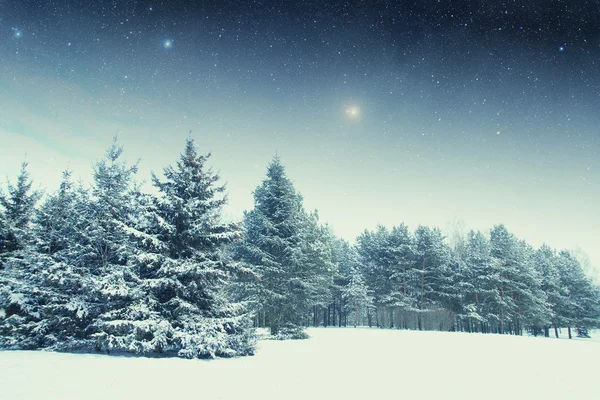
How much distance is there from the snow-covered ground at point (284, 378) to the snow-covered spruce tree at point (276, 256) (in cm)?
856

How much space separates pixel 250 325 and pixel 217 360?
2.37 meters

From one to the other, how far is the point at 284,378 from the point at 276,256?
48.9 ft

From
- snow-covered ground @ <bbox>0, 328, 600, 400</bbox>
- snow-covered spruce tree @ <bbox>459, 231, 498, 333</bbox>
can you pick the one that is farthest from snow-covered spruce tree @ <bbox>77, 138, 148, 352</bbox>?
snow-covered spruce tree @ <bbox>459, 231, 498, 333</bbox>

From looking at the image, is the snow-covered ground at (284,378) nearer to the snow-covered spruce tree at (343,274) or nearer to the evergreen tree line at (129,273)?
the evergreen tree line at (129,273)

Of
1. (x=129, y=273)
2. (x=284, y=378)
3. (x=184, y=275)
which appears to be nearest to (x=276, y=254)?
(x=184, y=275)

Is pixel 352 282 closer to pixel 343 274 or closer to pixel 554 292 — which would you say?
pixel 343 274

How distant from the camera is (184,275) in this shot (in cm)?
1432

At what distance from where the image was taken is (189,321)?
13.7 metres

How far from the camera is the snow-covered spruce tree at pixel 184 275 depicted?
13125mm

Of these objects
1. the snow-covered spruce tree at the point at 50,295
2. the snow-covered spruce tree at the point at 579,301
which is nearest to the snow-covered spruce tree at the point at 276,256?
the snow-covered spruce tree at the point at 50,295

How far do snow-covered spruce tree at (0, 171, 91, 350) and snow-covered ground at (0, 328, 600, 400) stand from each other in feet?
6.29

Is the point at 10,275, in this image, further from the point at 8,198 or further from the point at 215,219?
the point at 215,219

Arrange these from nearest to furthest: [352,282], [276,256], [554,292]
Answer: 1. [276,256]
2. [352,282]
3. [554,292]

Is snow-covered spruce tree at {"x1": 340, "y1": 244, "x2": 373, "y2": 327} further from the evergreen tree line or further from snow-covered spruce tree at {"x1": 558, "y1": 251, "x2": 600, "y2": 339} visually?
the evergreen tree line
